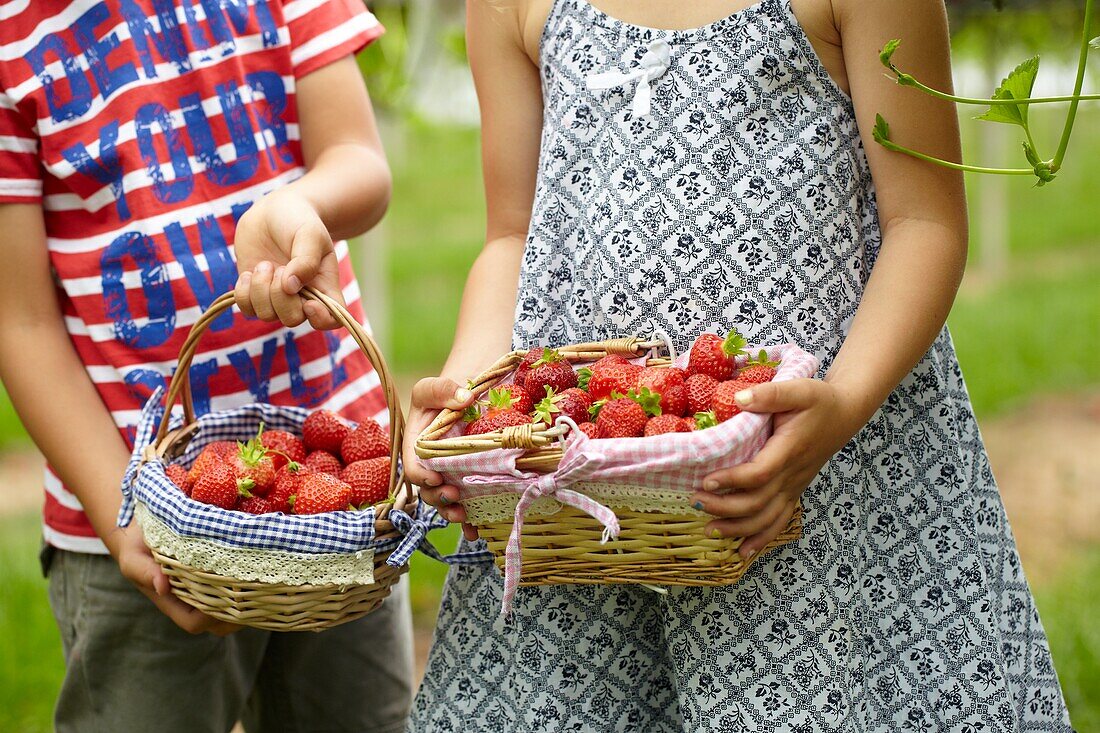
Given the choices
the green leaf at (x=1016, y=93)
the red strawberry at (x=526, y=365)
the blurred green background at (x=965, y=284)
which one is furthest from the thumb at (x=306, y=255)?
the blurred green background at (x=965, y=284)

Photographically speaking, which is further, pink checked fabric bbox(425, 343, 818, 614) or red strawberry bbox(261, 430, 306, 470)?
red strawberry bbox(261, 430, 306, 470)

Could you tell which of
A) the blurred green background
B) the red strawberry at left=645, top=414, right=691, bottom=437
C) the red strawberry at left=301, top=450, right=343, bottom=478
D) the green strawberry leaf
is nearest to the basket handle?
the red strawberry at left=301, top=450, right=343, bottom=478

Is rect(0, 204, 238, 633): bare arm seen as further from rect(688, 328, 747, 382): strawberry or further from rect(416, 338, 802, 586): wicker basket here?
rect(688, 328, 747, 382): strawberry

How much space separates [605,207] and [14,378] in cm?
92

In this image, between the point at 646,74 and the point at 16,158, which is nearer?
the point at 646,74

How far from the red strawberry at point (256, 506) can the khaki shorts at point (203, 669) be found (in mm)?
320

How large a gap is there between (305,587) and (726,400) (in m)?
0.56

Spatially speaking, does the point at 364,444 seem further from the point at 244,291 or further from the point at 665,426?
the point at 665,426

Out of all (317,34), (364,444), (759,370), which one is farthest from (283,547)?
(317,34)

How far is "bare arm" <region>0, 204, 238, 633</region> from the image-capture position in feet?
5.40

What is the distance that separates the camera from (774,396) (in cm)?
116

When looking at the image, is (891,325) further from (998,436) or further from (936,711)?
(998,436)

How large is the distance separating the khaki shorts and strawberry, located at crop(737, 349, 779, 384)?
881 mm

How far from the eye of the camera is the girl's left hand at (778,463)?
3.79 feet
